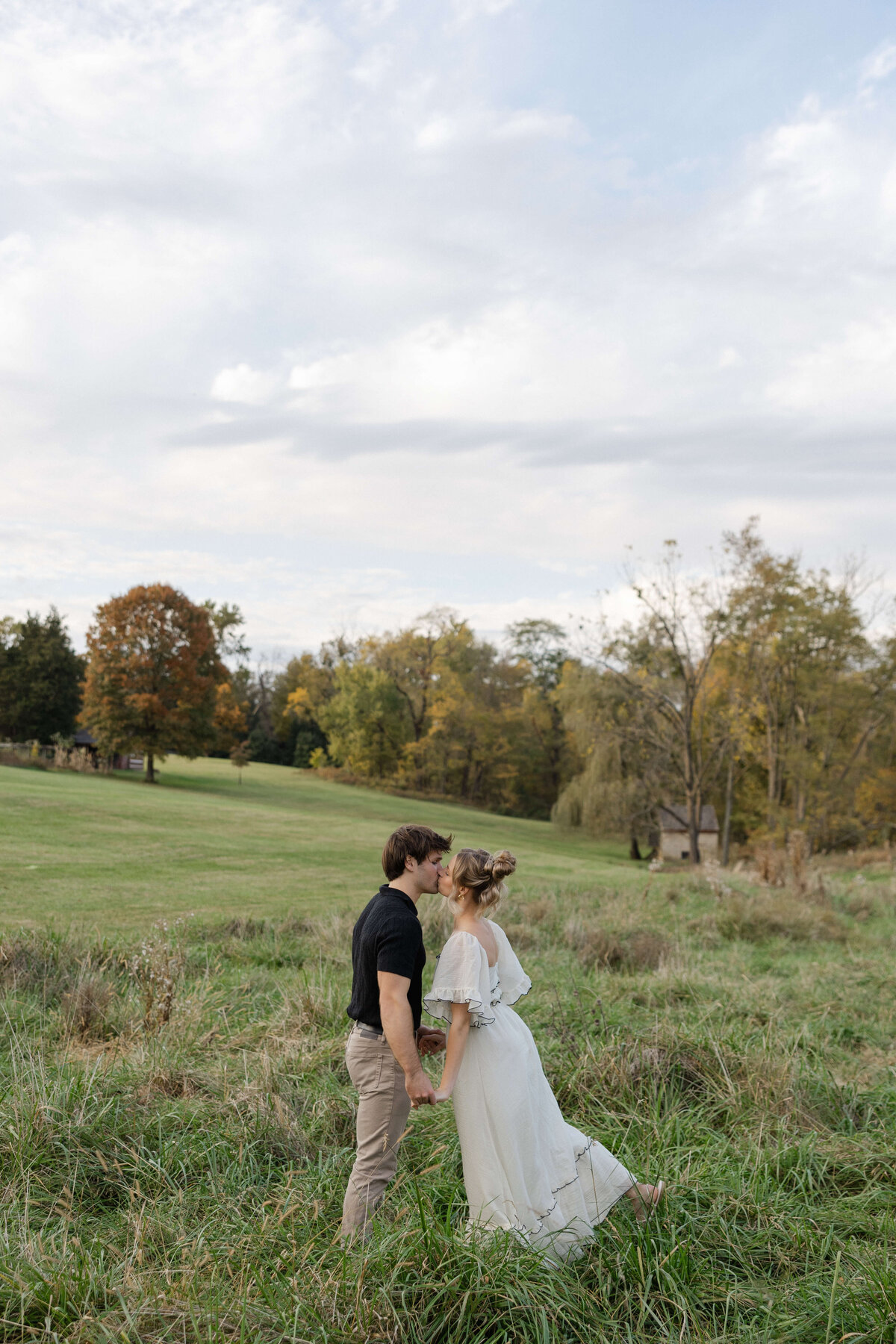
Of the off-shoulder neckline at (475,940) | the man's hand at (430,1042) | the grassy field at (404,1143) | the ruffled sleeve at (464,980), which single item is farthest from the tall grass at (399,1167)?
the off-shoulder neckline at (475,940)

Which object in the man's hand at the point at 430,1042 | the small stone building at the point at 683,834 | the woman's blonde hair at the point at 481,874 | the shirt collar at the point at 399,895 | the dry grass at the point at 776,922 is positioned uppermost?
the woman's blonde hair at the point at 481,874

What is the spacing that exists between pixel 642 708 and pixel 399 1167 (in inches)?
1051

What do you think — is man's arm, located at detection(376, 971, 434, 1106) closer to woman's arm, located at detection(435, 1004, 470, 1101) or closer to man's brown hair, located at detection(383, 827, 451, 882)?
woman's arm, located at detection(435, 1004, 470, 1101)

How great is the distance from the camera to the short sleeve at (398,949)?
3389mm

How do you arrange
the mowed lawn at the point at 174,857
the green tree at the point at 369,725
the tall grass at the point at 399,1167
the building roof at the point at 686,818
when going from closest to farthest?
the tall grass at the point at 399,1167
the mowed lawn at the point at 174,857
the building roof at the point at 686,818
the green tree at the point at 369,725

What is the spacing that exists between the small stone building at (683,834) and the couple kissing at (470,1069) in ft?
116

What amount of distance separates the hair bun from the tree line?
81.5ft

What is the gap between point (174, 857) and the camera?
1672 cm

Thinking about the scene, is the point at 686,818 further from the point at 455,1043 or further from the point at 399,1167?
the point at 455,1043

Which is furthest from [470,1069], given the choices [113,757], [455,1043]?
[113,757]

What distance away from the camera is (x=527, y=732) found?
56.2 metres

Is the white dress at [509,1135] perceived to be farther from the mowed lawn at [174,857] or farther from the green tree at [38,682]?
the green tree at [38,682]

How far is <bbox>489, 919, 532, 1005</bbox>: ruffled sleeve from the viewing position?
3.57 metres

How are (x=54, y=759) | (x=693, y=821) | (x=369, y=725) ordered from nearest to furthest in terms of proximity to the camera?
(x=693, y=821)
(x=54, y=759)
(x=369, y=725)
